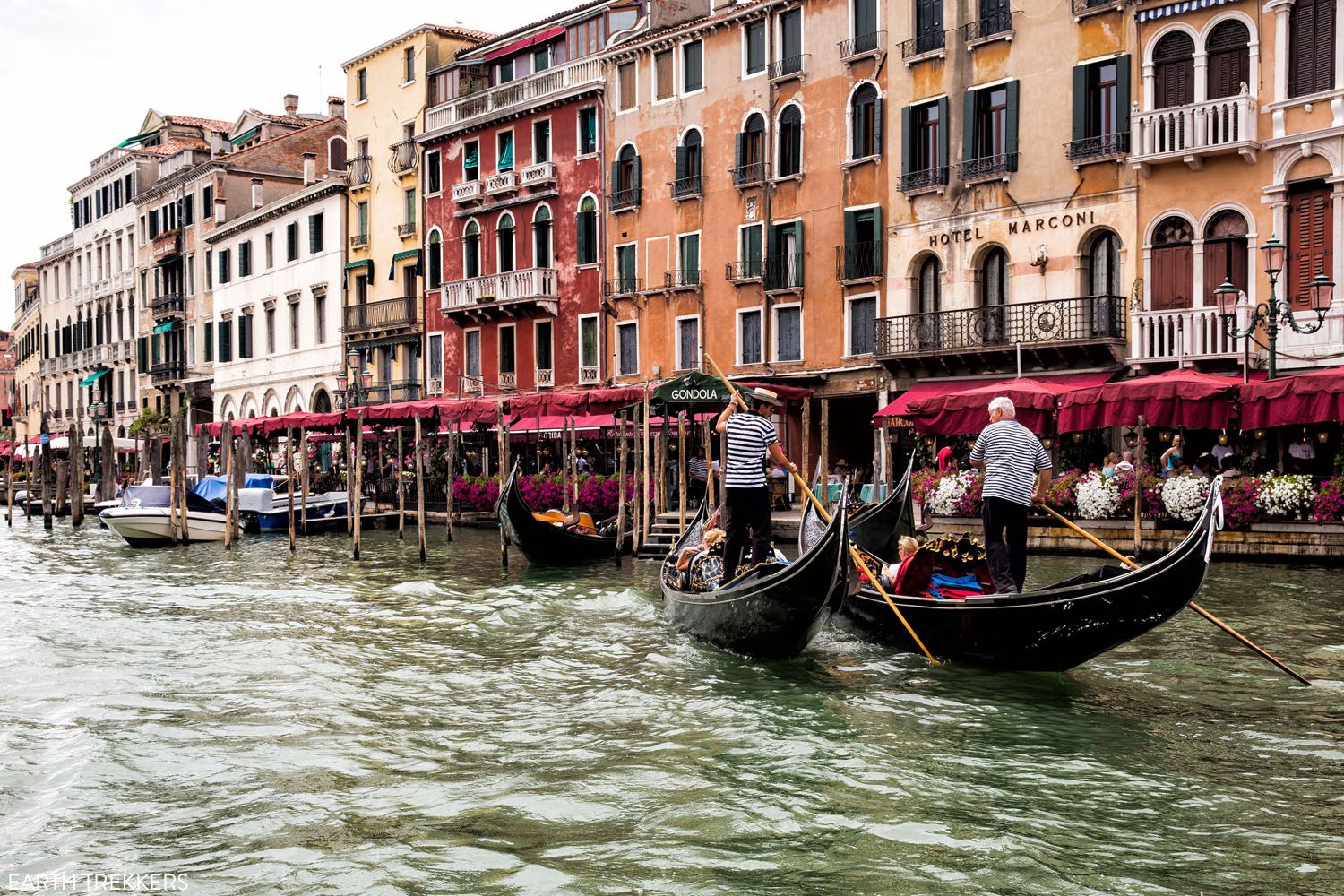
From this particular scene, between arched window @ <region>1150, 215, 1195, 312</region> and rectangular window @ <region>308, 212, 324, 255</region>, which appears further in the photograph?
rectangular window @ <region>308, 212, 324, 255</region>

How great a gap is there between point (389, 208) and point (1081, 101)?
18164 mm

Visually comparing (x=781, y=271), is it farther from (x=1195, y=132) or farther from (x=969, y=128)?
(x=1195, y=132)

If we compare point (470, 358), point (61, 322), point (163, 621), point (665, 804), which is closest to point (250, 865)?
point (665, 804)

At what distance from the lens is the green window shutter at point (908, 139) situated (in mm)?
20422

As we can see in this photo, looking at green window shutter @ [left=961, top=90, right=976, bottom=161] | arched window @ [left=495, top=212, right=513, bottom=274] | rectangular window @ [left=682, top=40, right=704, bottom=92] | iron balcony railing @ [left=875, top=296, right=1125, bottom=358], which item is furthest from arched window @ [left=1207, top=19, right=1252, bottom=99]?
arched window @ [left=495, top=212, right=513, bottom=274]

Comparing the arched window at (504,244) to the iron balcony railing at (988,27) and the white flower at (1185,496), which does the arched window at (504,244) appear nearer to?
the iron balcony railing at (988,27)

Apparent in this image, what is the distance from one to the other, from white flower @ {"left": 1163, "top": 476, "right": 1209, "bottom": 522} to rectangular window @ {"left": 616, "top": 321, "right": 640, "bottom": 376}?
40.9 ft

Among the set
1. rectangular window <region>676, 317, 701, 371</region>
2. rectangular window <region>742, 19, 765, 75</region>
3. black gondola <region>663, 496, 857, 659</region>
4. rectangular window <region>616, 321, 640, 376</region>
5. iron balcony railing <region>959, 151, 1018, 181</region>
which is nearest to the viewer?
black gondola <region>663, 496, 857, 659</region>

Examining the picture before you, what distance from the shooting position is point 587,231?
26.7 meters

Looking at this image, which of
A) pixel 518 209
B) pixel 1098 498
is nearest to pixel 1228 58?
pixel 1098 498

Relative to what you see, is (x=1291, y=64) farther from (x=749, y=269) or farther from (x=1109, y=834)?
(x=1109, y=834)

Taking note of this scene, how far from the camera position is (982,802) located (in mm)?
5605

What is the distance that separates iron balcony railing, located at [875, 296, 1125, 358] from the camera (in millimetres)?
17844

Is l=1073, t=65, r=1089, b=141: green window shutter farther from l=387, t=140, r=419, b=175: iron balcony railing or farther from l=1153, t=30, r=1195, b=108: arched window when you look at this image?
l=387, t=140, r=419, b=175: iron balcony railing
